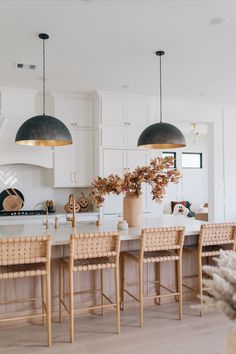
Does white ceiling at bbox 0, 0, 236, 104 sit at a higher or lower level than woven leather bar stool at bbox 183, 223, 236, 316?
higher

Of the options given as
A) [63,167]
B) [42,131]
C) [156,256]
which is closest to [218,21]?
[42,131]

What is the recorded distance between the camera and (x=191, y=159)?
10391 mm

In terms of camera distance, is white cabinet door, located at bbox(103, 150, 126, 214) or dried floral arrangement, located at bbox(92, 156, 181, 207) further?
white cabinet door, located at bbox(103, 150, 126, 214)

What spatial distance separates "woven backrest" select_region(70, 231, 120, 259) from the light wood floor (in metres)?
0.73

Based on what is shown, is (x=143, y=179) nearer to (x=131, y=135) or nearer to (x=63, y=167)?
(x=131, y=135)

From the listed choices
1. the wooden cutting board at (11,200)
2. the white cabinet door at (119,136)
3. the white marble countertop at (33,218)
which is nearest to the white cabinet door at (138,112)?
the white cabinet door at (119,136)

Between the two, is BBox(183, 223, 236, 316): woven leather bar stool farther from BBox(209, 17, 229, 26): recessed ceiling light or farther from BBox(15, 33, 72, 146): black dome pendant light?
BBox(209, 17, 229, 26): recessed ceiling light

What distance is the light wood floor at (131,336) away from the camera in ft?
9.03

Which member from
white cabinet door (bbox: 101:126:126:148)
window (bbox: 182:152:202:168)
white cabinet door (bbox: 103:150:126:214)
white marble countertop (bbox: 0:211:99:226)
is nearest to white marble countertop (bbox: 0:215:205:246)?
white marble countertop (bbox: 0:211:99:226)

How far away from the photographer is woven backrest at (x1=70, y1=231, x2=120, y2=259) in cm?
289

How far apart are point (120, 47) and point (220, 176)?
364cm

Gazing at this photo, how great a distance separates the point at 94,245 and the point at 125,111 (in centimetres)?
319

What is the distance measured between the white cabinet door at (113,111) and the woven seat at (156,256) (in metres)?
2.66

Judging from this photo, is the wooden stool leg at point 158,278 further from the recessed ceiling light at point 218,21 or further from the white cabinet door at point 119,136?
the recessed ceiling light at point 218,21
